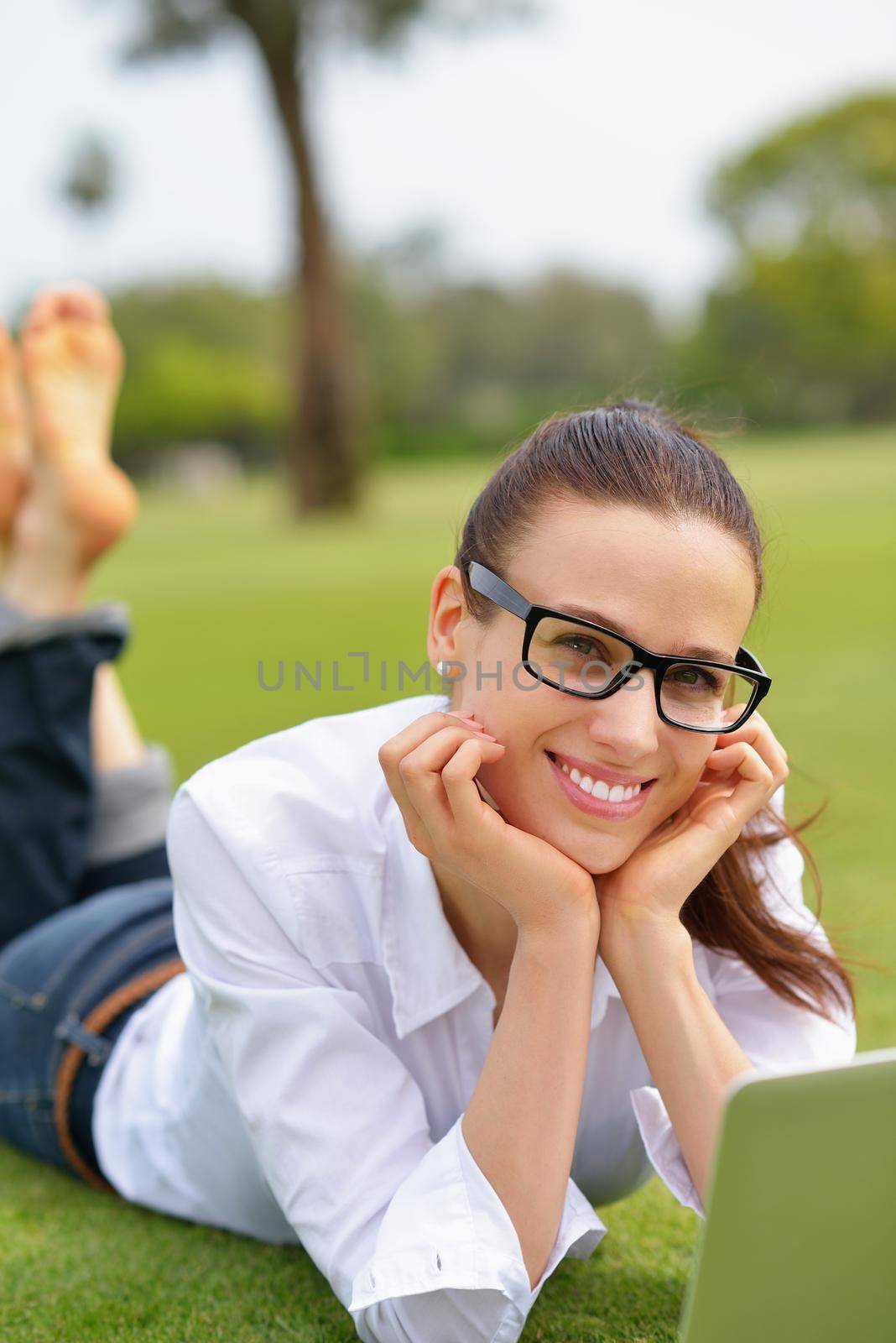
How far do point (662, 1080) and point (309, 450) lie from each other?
17.4 m

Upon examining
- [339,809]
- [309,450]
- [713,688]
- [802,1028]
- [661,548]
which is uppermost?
[661,548]

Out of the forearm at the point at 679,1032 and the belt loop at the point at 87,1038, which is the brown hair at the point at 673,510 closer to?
the forearm at the point at 679,1032

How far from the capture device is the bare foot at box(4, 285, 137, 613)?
3014mm

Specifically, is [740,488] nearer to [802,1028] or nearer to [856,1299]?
[802,1028]

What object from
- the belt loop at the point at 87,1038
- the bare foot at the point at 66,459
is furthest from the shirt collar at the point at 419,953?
the bare foot at the point at 66,459

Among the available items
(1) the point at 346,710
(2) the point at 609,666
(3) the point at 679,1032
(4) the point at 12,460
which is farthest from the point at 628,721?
(1) the point at 346,710

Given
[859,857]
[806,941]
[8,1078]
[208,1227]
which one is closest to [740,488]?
[806,941]

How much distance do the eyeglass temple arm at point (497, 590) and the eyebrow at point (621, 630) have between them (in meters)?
0.05

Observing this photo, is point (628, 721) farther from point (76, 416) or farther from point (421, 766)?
point (76, 416)

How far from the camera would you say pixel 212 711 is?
6.38 meters

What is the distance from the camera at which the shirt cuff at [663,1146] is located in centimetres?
156

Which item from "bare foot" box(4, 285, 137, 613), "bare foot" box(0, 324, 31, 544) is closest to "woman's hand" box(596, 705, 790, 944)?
"bare foot" box(4, 285, 137, 613)

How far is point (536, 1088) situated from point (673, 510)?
63cm

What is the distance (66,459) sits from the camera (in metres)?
3.26
